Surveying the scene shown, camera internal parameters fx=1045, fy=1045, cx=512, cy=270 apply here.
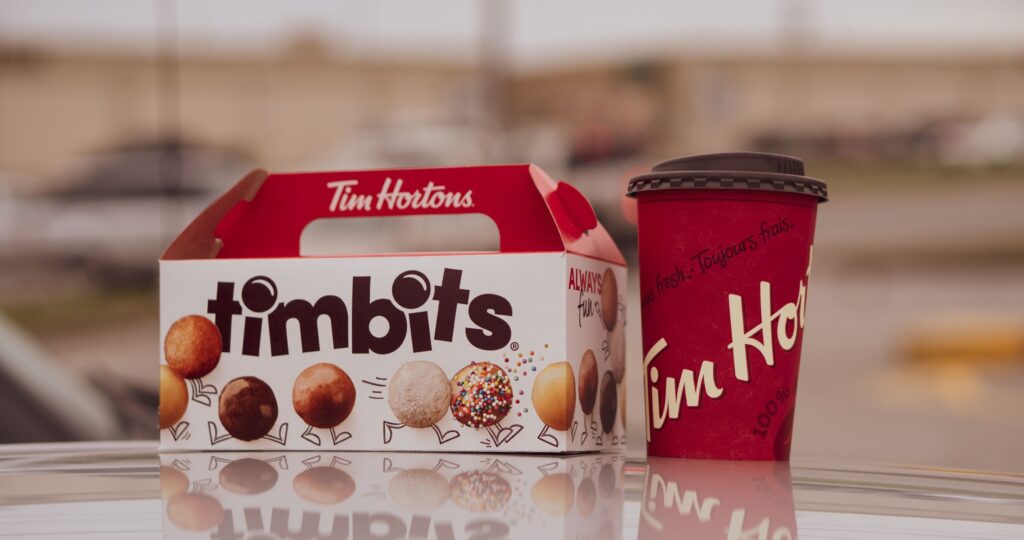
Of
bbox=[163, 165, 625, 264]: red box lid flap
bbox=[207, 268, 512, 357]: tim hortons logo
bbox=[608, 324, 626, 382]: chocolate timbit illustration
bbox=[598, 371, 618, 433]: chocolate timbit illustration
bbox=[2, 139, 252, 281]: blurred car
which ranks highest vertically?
bbox=[2, 139, 252, 281]: blurred car

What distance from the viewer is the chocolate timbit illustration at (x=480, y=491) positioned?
720mm

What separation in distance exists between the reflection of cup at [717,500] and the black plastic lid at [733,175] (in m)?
0.28

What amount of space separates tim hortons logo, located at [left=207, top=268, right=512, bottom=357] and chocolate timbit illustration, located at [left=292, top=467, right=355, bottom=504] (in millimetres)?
200

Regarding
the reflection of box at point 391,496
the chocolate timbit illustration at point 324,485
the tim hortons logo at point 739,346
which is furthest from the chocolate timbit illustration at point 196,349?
the tim hortons logo at point 739,346

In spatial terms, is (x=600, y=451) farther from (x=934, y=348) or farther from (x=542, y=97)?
(x=542, y=97)

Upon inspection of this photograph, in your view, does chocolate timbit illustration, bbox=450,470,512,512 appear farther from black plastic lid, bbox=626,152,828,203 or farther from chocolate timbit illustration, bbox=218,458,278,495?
black plastic lid, bbox=626,152,828,203

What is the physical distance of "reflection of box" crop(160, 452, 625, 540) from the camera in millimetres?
638

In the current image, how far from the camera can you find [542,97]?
46.4 feet

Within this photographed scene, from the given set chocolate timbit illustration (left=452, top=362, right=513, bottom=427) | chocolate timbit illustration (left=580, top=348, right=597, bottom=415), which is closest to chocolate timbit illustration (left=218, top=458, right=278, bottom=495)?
chocolate timbit illustration (left=452, top=362, right=513, bottom=427)

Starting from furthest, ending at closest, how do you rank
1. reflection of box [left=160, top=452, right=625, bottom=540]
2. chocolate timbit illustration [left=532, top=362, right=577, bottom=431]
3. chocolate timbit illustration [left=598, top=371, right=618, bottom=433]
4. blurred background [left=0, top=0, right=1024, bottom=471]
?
blurred background [left=0, top=0, right=1024, bottom=471], chocolate timbit illustration [left=598, top=371, right=618, bottom=433], chocolate timbit illustration [left=532, top=362, right=577, bottom=431], reflection of box [left=160, top=452, right=625, bottom=540]

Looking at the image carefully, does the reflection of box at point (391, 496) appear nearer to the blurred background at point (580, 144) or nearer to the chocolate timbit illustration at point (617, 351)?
the chocolate timbit illustration at point (617, 351)

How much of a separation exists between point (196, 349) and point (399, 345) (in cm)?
23

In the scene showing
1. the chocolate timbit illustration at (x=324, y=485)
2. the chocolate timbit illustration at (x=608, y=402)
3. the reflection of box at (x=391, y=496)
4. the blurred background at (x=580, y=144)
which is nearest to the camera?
the reflection of box at (x=391, y=496)

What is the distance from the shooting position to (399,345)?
3.58ft
